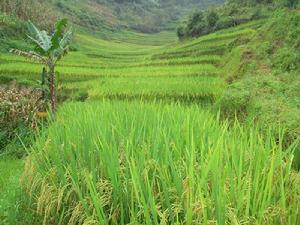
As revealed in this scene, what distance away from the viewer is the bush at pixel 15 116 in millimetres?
8711

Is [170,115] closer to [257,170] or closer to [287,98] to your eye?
[257,170]

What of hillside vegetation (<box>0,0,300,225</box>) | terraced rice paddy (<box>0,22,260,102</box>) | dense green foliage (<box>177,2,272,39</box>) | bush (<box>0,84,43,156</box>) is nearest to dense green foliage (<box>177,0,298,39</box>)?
dense green foliage (<box>177,2,272,39</box>)

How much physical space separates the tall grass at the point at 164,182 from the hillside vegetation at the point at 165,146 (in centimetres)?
1

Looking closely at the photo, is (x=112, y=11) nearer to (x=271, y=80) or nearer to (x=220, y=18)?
(x=220, y=18)

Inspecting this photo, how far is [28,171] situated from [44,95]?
20.0 feet

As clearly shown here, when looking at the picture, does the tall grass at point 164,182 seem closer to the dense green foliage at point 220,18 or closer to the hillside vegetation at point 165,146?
the hillside vegetation at point 165,146

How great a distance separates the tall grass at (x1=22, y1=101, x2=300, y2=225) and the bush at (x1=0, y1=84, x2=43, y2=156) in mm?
4414

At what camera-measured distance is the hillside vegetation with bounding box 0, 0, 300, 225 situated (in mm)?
2545

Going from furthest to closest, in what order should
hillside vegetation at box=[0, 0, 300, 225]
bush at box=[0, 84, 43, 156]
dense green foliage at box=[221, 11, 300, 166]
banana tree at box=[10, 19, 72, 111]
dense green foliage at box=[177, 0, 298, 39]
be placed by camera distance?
dense green foliage at box=[177, 0, 298, 39] < banana tree at box=[10, 19, 72, 111] < bush at box=[0, 84, 43, 156] < dense green foliage at box=[221, 11, 300, 166] < hillside vegetation at box=[0, 0, 300, 225]

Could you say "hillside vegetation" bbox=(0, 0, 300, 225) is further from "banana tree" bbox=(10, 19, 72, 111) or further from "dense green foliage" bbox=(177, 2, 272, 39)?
"dense green foliage" bbox=(177, 2, 272, 39)

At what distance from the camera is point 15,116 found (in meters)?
9.04

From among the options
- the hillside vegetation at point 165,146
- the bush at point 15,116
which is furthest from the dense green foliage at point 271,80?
the bush at point 15,116

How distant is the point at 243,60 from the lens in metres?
13.9

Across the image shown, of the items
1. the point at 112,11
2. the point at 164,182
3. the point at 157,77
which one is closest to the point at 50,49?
the point at 157,77
